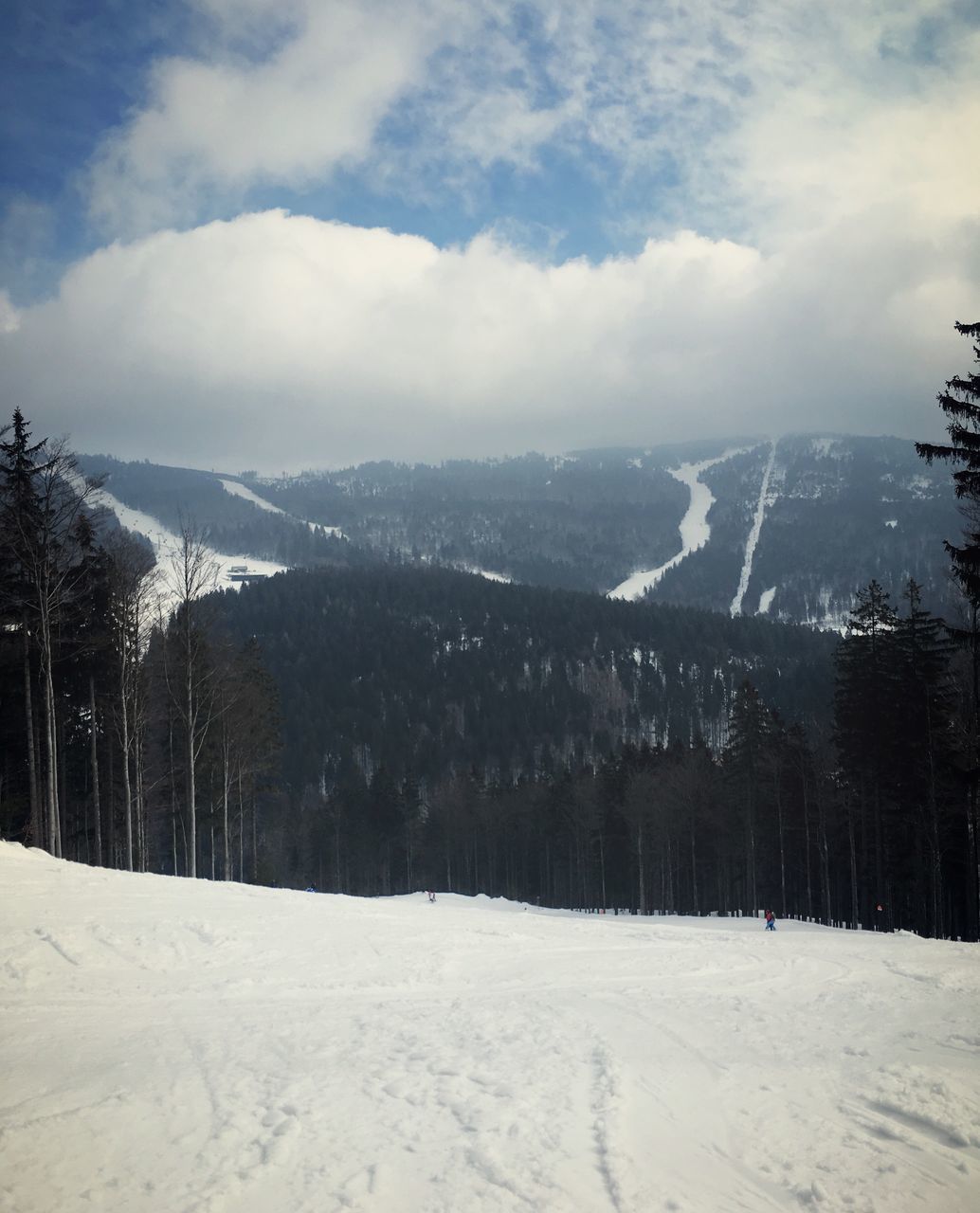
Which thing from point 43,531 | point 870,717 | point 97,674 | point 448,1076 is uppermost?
point 43,531

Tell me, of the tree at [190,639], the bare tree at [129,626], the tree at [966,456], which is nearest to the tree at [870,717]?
the tree at [966,456]

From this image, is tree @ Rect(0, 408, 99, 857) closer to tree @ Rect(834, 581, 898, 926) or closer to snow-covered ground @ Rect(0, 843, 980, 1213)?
snow-covered ground @ Rect(0, 843, 980, 1213)

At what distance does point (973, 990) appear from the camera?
13281mm

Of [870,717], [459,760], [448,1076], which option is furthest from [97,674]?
[459,760]

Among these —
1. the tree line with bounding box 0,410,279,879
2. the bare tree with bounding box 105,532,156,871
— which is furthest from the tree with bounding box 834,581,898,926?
the bare tree with bounding box 105,532,156,871

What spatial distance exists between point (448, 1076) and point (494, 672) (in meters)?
152

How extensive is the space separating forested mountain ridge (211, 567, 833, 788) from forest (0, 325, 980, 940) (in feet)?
2.89

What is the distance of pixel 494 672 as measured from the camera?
527 feet

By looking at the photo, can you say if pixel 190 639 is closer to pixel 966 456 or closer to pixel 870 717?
pixel 966 456

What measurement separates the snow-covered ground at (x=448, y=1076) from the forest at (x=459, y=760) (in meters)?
10.5

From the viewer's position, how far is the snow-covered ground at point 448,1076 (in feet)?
20.2

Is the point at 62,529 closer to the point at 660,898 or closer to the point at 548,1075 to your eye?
the point at 548,1075

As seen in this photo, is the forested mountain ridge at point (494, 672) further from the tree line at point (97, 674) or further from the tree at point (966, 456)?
the tree at point (966, 456)

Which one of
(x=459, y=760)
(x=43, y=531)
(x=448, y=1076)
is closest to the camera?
(x=448, y=1076)
